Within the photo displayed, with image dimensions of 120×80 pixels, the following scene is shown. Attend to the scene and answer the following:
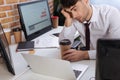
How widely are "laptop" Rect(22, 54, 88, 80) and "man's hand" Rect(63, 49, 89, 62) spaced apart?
15cm

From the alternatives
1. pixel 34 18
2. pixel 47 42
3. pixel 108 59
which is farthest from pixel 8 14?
pixel 108 59

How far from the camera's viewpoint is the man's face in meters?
1.50

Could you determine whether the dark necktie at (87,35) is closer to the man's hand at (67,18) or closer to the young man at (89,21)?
the young man at (89,21)

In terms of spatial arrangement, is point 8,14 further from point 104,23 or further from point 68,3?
point 104,23

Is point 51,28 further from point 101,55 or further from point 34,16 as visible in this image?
point 101,55

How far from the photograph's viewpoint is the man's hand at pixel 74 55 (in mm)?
1459

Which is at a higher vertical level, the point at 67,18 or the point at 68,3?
the point at 68,3

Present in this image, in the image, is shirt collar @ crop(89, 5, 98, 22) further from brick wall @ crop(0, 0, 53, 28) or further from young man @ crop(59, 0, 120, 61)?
brick wall @ crop(0, 0, 53, 28)

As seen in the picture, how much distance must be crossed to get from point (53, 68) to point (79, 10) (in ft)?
1.89

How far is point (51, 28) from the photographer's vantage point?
2.46 metres

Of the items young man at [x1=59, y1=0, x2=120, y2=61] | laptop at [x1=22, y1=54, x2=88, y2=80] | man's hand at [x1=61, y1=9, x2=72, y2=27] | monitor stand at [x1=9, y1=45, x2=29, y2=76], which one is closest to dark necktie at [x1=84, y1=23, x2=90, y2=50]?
young man at [x1=59, y1=0, x2=120, y2=61]

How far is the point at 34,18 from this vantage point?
2.16 metres

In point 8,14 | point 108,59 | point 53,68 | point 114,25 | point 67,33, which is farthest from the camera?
point 8,14

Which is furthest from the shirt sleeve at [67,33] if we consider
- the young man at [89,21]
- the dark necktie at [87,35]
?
the dark necktie at [87,35]
